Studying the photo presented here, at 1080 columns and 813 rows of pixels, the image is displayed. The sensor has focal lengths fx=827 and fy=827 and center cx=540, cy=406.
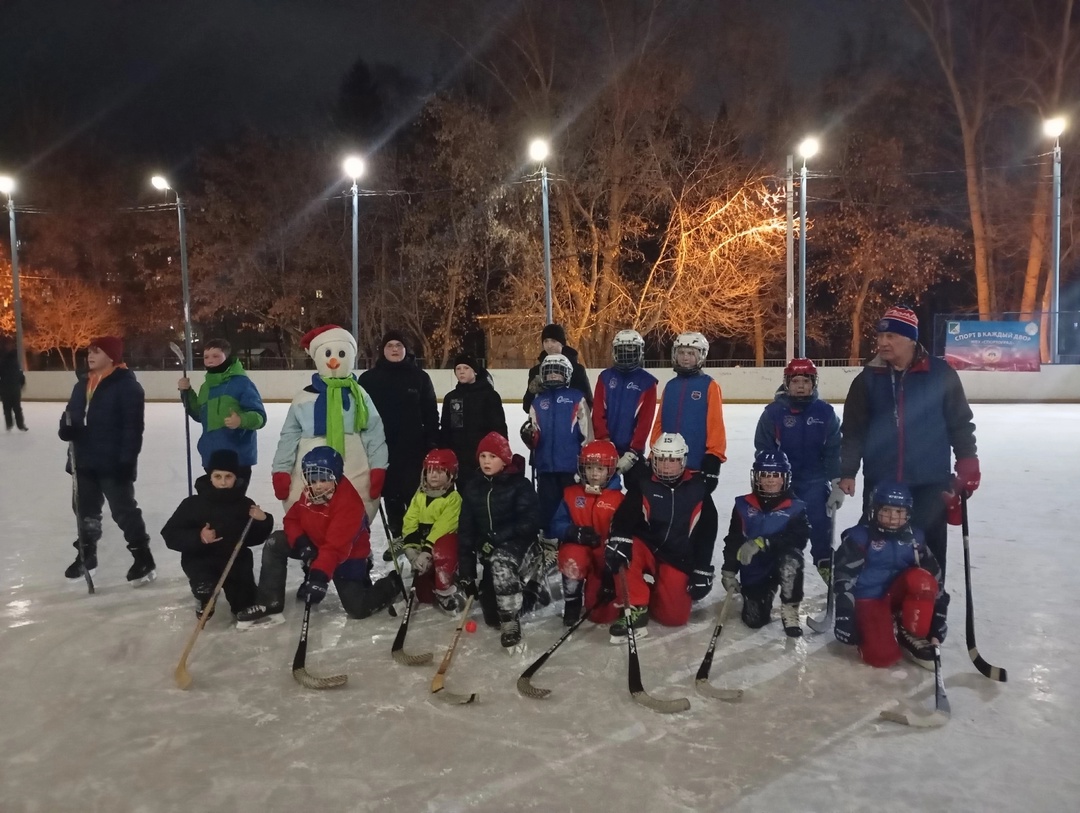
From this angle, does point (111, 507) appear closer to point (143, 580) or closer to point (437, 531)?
point (143, 580)

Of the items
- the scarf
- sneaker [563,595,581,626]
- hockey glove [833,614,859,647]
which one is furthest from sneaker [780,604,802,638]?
the scarf

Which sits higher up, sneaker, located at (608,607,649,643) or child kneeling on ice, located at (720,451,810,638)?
child kneeling on ice, located at (720,451,810,638)

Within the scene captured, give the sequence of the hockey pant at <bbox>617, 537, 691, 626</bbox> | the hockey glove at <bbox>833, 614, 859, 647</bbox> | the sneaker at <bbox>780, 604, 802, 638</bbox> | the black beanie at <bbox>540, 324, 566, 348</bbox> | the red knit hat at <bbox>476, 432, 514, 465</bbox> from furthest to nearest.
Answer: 1. the black beanie at <bbox>540, 324, 566, 348</bbox>
2. the red knit hat at <bbox>476, 432, 514, 465</bbox>
3. the hockey pant at <bbox>617, 537, 691, 626</bbox>
4. the sneaker at <bbox>780, 604, 802, 638</bbox>
5. the hockey glove at <bbox>833, 614, 859, 647</bbox>

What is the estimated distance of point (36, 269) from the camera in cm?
3356

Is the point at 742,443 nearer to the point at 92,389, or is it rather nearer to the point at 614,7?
the point at 92,389

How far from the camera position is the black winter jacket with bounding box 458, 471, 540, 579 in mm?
4590

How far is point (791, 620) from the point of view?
4469mm

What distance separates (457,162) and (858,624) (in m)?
21.9

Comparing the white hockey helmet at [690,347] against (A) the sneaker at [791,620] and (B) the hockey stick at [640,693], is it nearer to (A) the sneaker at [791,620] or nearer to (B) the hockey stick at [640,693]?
(A) the sneaker at [791,620]

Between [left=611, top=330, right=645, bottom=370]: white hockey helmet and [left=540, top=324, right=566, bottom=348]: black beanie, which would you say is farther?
[left=540, top=324, right=566, bottom=348]: black beanie

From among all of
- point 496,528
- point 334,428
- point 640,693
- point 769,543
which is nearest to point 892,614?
point 769,543

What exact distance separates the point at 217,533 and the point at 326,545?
2.22 feet

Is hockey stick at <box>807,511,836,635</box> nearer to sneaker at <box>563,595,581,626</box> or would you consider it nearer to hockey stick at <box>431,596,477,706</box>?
sneaker at <box>563,595,581,626</box>

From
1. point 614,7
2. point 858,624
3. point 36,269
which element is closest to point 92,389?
point 858,624
